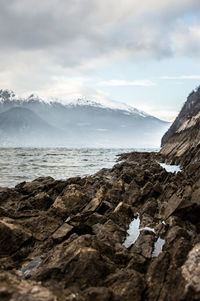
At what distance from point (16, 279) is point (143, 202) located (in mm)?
6966

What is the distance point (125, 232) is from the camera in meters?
7.01

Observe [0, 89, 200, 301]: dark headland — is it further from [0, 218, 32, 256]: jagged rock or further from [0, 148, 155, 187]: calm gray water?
[0, 148, 155, 187]: calm gray water

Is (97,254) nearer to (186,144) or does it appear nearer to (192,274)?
(192,274)

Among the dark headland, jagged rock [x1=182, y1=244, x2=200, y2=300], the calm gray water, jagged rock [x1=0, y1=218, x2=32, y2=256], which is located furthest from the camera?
the calm gray water

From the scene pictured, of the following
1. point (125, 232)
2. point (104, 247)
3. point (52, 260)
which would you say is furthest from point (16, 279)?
point (125, 232)

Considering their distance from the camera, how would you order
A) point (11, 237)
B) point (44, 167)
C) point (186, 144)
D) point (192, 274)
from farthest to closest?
1. point (44, 167)
2. point (186, 144)
3. point (11, 237)
4. point (192, 274)

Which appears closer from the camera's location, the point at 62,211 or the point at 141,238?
the point at 141,238

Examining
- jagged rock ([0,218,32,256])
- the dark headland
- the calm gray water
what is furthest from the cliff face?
jagged rock ([0,218,32,256])

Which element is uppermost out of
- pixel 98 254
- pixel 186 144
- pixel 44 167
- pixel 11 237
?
pixel 186 144

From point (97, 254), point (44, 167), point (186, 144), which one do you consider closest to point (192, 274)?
→ point (97, 254)

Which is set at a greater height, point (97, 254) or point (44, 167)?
point (97, 254)

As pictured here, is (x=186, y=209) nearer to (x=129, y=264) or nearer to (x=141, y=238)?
(x=141, y=238)

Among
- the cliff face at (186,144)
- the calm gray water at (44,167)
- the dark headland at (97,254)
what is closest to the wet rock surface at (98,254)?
the dark headland at (97,254)

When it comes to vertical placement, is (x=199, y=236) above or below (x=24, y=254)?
above
